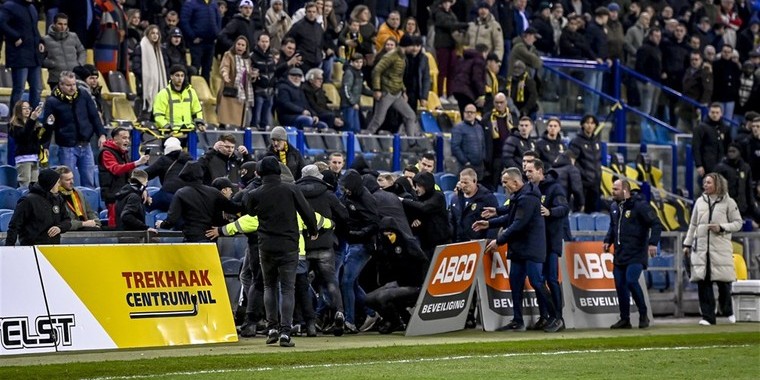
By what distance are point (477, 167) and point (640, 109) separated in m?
7.38

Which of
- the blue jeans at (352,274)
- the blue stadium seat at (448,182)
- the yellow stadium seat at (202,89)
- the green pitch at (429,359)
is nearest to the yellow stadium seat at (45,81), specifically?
the yellow stadium seat at (202,89)

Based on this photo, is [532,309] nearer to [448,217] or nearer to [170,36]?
[448,217]

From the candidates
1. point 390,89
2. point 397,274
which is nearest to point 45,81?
point 390,89

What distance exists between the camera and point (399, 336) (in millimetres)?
18500

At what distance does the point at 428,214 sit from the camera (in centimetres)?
1973

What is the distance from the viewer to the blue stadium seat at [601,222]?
2434 centimetres

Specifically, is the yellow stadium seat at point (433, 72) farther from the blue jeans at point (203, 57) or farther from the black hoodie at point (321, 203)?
the black hoodie at point (321, 203)

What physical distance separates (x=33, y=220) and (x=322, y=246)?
3.38m

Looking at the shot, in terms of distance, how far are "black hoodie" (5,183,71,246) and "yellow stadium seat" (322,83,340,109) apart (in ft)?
31.4

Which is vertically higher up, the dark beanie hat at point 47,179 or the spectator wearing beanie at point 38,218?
the dark beanie hat at point 47,179

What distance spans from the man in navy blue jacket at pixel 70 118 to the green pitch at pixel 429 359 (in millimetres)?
4273

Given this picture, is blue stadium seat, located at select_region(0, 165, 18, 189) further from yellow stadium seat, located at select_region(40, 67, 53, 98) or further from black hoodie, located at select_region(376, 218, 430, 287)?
black hoodie, located at select_region(376, 218, 430, 287)

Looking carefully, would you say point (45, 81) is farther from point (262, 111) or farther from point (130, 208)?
point (130, 208)

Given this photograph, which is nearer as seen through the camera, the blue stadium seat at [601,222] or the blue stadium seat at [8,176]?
the blue stadium seat at [8,176]
